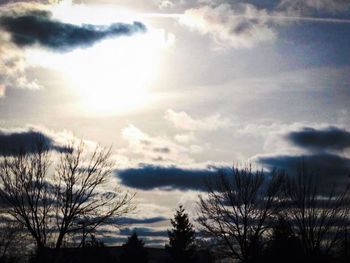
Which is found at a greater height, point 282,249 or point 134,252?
point 282,249

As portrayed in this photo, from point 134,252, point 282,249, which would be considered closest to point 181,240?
point 134,252

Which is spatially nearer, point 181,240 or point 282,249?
point 282,249

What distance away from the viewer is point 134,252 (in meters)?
53.4

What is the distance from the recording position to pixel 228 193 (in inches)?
1337

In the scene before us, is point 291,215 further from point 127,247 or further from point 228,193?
point 127,247

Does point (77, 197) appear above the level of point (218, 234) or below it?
above

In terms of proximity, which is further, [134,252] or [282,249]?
[134,252]

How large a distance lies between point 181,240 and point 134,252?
6.22 m

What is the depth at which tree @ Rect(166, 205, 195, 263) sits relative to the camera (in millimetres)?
54625

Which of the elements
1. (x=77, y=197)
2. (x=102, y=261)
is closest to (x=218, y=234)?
(x=77, y=197)

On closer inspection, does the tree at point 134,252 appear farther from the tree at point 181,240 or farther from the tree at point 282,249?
the tree at point 282,249

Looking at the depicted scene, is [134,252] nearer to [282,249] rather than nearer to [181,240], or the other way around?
[181,240]

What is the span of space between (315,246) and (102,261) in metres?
25.8

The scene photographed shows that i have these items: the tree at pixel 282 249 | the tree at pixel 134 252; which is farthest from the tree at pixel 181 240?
the tree at pixel 282 249
